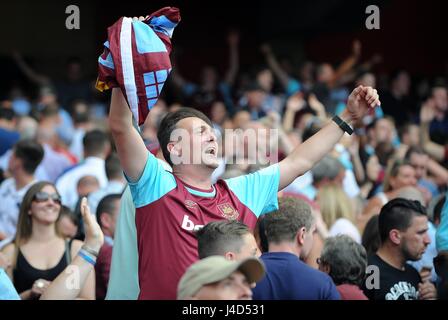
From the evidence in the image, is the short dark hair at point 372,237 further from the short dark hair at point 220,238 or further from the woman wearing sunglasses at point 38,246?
the short dark hair at point 220,238

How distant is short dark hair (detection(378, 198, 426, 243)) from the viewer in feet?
20.2

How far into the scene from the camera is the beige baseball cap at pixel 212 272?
152 inches

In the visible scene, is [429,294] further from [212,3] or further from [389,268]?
[212,3]

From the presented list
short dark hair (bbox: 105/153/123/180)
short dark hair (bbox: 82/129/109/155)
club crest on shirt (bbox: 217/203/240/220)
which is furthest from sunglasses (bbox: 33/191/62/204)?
club crest on shirt (bbox: 217/203/240/220)

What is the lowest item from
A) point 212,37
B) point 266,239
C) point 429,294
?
point 429,294

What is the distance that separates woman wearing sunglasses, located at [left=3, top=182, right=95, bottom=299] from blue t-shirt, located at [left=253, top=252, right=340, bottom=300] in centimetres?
216

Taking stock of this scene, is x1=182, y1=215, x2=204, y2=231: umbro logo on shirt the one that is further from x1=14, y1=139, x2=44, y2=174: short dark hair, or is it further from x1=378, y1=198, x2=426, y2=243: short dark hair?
x1=14, y1=139, x2=44, y2=174: short dark hair

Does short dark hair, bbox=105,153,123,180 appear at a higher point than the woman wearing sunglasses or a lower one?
higher

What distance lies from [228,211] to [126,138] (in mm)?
650

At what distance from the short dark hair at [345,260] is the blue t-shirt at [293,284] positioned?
2.39ft

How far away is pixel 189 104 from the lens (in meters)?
14.1
